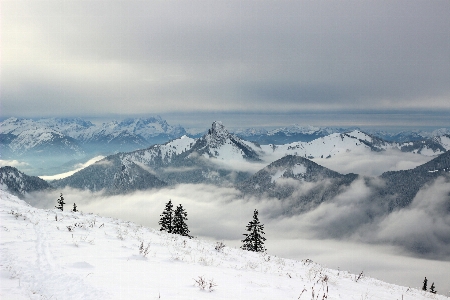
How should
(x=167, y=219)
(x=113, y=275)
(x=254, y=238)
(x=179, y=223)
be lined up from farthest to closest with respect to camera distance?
(x=167, y=219) → (x=254, y=238) → (x=179, y=223) → (x=113, y=275)

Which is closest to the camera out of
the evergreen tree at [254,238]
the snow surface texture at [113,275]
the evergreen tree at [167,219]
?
the snow surface texture at [113,275]

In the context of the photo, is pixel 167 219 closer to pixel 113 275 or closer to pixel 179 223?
pixel 179 223

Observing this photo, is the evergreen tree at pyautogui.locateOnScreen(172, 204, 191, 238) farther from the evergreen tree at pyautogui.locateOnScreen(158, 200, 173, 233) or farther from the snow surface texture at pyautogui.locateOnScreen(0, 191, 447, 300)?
the snow surface texture at pyautogui.locateOnScreen(0, 191, 447, 300)

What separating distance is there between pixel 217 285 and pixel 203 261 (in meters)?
3.50

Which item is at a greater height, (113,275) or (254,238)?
(113,275)

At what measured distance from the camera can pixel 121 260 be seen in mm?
8531

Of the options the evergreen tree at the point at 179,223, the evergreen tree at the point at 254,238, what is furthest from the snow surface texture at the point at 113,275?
the evergreen tree at the point at 254,238

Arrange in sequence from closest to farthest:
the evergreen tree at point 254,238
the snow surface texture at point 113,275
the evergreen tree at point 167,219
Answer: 1. the snow surface texture at point 113,275
2. the evergreen tree at point 254,238
3. the evergreen tree at point 167,219

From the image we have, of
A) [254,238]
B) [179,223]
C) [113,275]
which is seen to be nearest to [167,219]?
[179,223]

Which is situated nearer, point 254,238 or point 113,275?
point 113,275

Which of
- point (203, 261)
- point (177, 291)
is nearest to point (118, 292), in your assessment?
point (177, 291)

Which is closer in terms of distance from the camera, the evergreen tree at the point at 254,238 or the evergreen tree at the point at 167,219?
the evergreen tree at the point at 254,238

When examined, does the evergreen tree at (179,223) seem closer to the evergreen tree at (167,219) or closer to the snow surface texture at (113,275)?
the evergreen tree at (167,219)

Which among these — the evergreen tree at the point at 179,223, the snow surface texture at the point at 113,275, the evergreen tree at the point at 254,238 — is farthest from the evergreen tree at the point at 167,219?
the snow surface texture at the point at 113,275
